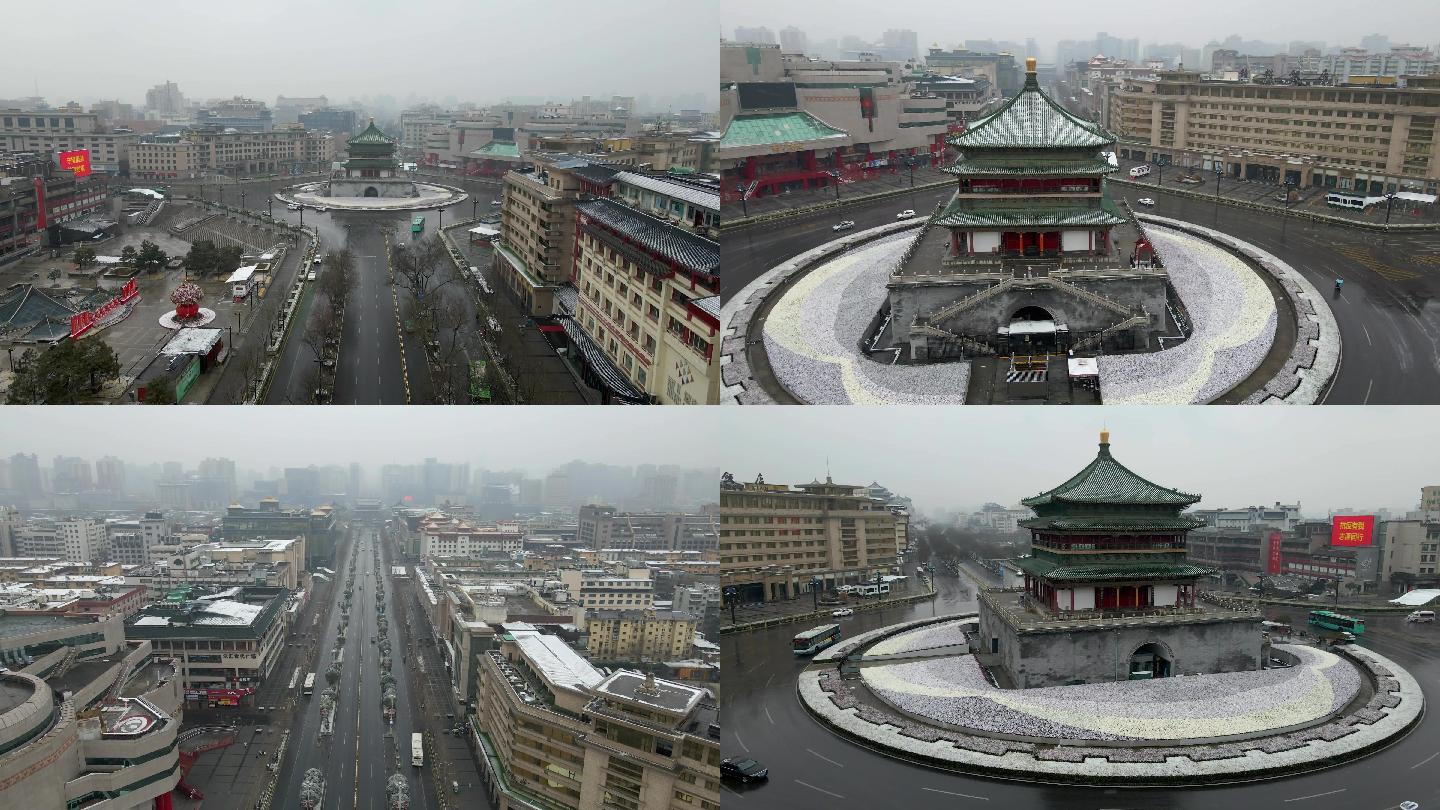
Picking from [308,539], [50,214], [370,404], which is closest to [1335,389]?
[370,404]

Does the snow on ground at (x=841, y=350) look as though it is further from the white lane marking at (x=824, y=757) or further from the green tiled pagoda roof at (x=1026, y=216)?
→ the white lane marking at (x=824, y=757)

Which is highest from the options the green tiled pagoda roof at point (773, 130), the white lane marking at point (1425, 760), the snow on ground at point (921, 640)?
the green tiled pagoda roof at point (773, 130)

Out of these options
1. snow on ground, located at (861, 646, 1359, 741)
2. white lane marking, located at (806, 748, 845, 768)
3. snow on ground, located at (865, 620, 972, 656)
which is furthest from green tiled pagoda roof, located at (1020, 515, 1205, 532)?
white lane marking, located at (806, 748, 845, 768)

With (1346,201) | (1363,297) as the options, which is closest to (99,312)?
(1363,297)

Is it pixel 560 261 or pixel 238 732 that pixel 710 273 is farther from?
pixel 238 732

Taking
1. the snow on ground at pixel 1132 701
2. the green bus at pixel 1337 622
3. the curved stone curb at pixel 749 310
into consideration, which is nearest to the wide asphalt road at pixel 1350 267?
the curved stone curb at pixel 749 310
